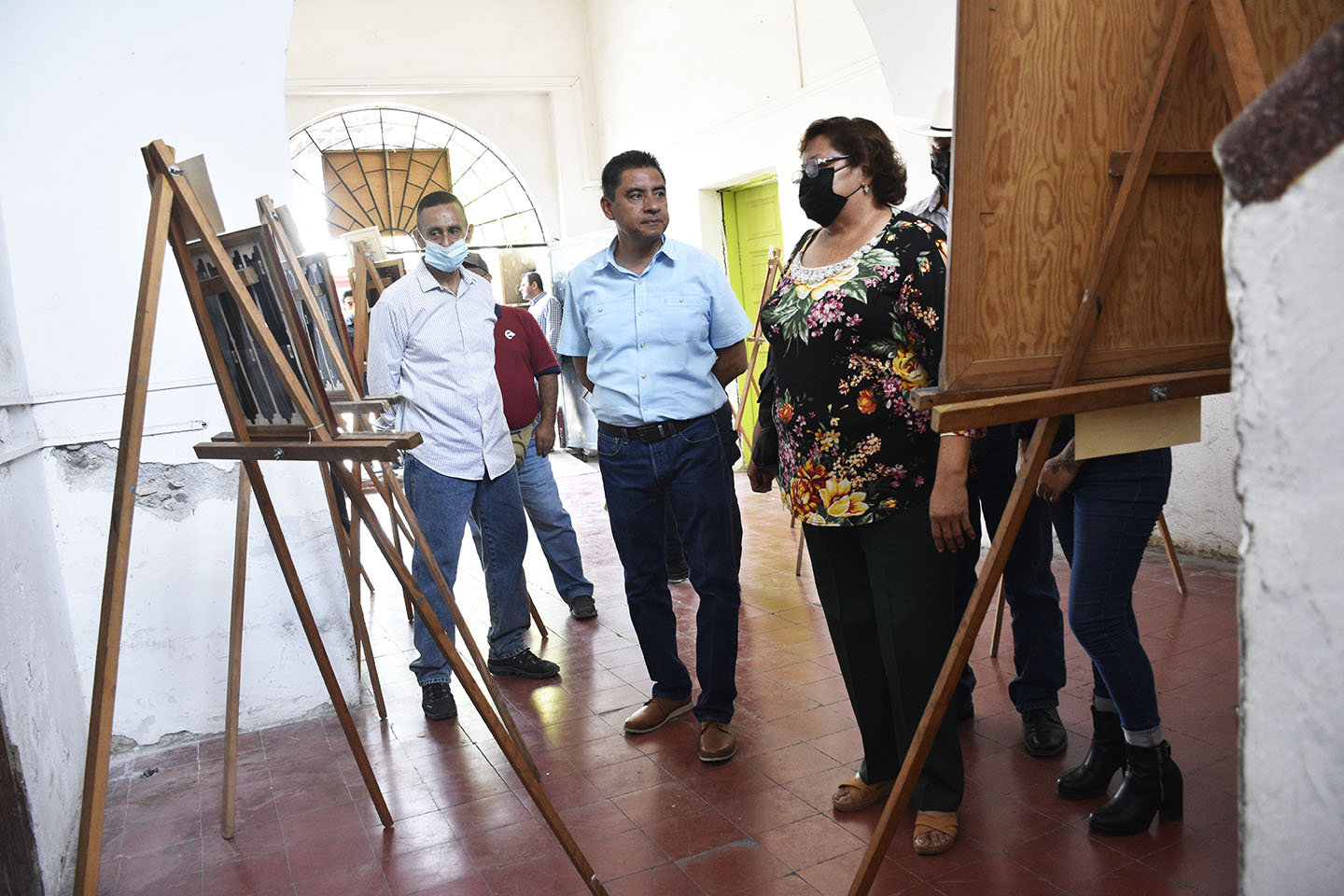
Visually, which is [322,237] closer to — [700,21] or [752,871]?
[700,21]

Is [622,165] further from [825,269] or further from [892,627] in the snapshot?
[892,627]

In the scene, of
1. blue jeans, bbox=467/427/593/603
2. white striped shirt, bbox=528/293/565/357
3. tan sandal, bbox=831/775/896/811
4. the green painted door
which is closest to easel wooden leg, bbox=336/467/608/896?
tan sandal, bbox=831/775/896/811

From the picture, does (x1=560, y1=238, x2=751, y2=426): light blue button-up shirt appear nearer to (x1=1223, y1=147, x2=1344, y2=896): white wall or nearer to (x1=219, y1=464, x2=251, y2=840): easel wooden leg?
(x1=219, y1=464, x2=251, y2=840): easel wooden leg

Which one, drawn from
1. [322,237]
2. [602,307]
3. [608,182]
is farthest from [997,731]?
[322,237]

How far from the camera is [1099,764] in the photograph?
8.63 ft

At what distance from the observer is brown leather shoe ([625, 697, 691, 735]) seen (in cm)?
338

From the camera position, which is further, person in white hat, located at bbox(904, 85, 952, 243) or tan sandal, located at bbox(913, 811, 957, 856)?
person in white hat, located at bbox(904, 85, 952, 243)

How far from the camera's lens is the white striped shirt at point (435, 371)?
3.67m

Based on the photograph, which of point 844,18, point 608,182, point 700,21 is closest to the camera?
point 608,182

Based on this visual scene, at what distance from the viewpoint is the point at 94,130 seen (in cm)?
338

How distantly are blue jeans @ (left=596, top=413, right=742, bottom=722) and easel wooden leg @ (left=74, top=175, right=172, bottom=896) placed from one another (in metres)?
1.40

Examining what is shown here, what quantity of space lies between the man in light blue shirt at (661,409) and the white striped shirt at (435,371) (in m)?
0.54

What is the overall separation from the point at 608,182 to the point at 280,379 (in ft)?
4.36

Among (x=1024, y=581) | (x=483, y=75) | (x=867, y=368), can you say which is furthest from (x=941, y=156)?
(x=483, y=75)
